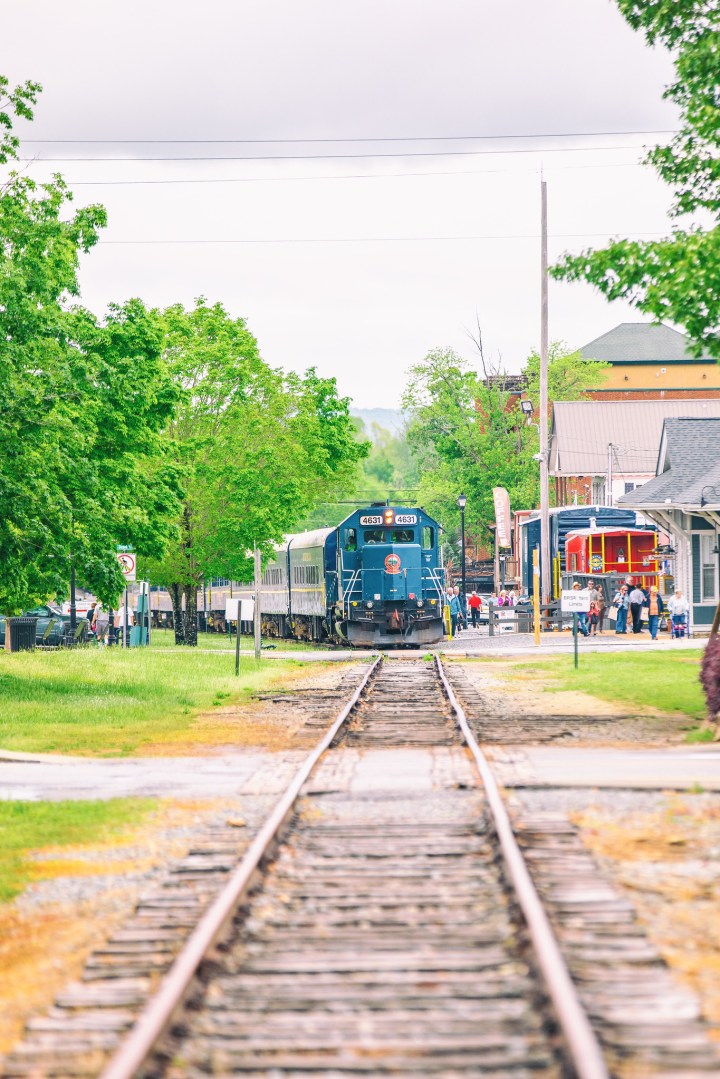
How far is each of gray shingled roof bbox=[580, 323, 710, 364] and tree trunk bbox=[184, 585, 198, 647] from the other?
10144 centimetres

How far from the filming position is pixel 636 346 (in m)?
147

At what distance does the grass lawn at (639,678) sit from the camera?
23.2 meters

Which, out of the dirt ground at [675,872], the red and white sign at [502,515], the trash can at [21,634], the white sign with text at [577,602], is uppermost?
the red and white sign at [502,515]

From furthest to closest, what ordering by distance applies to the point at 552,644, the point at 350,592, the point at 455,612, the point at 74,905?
the point at 455,612
the point at 552,644
the point at 350,592
the point at 74,905

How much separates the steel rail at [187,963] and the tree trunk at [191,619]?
36595 millimetres

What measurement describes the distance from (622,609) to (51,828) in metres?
40.2

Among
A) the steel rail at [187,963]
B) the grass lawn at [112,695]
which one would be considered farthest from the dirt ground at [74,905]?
the grass lawn at [112,695]

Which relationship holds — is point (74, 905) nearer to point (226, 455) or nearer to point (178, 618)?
point (226, 455)

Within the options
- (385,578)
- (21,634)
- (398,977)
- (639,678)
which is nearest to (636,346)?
(385,578)

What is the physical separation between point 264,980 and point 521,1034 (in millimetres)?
1461

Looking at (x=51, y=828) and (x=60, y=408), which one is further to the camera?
(x=60, y=408)

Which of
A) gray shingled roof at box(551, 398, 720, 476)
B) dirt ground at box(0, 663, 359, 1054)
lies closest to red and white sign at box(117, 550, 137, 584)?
dirt ground at box(0, 663, 359, 1054)

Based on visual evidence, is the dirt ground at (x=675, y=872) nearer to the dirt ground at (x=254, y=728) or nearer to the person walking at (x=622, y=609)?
the dirt ground at (x=254, y=728)

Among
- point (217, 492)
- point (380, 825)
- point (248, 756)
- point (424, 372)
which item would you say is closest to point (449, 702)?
point (248, 756)
